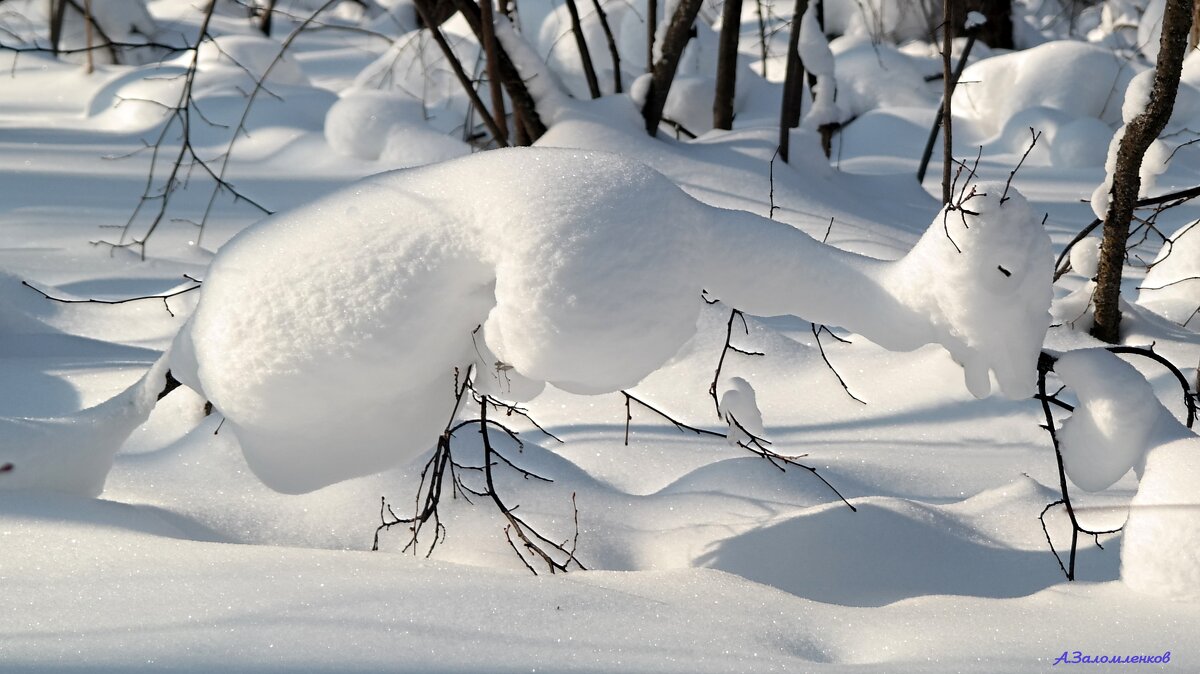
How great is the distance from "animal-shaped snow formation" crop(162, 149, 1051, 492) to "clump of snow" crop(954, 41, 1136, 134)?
5526 millimetres

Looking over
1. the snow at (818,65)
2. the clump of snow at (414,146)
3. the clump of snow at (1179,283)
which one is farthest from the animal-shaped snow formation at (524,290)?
the clump of snow at (414,146)

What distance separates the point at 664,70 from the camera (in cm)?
459

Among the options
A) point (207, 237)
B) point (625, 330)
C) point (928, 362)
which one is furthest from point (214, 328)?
point (207, 237)

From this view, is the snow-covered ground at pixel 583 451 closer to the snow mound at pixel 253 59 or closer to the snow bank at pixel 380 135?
the snow bank at pixel 380 135

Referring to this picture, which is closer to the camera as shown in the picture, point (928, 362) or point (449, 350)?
point (449, 350)

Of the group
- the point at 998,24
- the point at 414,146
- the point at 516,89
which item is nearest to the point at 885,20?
the point at 998,24

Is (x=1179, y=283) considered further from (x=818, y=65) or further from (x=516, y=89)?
(x=516, y=89)

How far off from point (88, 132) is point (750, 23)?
767cm

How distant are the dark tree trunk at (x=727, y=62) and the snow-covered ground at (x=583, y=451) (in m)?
2.05

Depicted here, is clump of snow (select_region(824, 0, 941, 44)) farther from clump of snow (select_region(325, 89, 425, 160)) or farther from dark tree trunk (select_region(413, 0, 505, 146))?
dark tree trunk (select_region(413, 0, 505, 146))

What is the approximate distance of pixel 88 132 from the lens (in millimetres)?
6113

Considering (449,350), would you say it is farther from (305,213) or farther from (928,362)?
(928,362)

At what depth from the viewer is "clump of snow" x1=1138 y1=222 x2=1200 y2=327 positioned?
370cm

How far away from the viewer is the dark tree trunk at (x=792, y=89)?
4711mm
